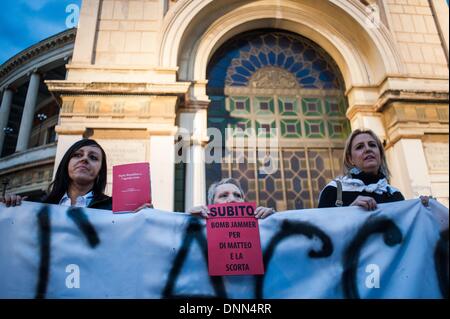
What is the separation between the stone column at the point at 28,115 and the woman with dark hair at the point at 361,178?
65.2ft

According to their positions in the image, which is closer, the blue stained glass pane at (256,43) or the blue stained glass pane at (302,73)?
the blue stained glass pane at (302,73)

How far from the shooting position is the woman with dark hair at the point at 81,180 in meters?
2.79

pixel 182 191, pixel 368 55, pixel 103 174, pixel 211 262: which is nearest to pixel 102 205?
pixel 103 174

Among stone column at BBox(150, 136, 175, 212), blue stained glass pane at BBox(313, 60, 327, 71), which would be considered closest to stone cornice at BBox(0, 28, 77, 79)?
blue stained glass pane at BBox(313, 60, 327, 71)

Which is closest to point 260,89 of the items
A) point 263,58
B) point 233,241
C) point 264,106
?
point 264,106

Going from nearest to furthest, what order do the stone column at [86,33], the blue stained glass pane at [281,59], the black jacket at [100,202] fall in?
the black jacket at [100,202] < the stone column at [86,33] < the blue stained glass pane at [281,59]

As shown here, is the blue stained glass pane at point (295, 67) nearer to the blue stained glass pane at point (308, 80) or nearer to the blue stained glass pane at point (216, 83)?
the blue stained glass pane at point (308, 80)

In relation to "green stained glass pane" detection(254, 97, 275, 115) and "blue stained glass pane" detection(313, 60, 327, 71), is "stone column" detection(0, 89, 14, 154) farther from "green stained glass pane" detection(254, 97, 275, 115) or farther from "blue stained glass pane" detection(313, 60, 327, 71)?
"blue stained glass pane" detection(313, 60, 327, 71)

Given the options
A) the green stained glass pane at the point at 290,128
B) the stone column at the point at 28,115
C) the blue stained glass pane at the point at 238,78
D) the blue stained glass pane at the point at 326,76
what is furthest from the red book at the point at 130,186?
the stone column at the point at 28,115

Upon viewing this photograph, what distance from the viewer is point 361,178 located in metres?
3.04

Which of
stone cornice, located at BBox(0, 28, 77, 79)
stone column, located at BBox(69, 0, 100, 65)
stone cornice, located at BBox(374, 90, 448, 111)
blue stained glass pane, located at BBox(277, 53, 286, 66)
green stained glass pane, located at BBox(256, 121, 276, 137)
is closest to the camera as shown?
stone column, located at BBox(69, 0, 100, 65)

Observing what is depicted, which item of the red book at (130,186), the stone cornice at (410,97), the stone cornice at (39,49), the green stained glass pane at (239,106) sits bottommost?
the red book at (130,186)

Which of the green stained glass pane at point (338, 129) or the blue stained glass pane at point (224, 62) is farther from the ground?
the blue stained glass pane at point (224, 62)

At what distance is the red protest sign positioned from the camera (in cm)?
225
